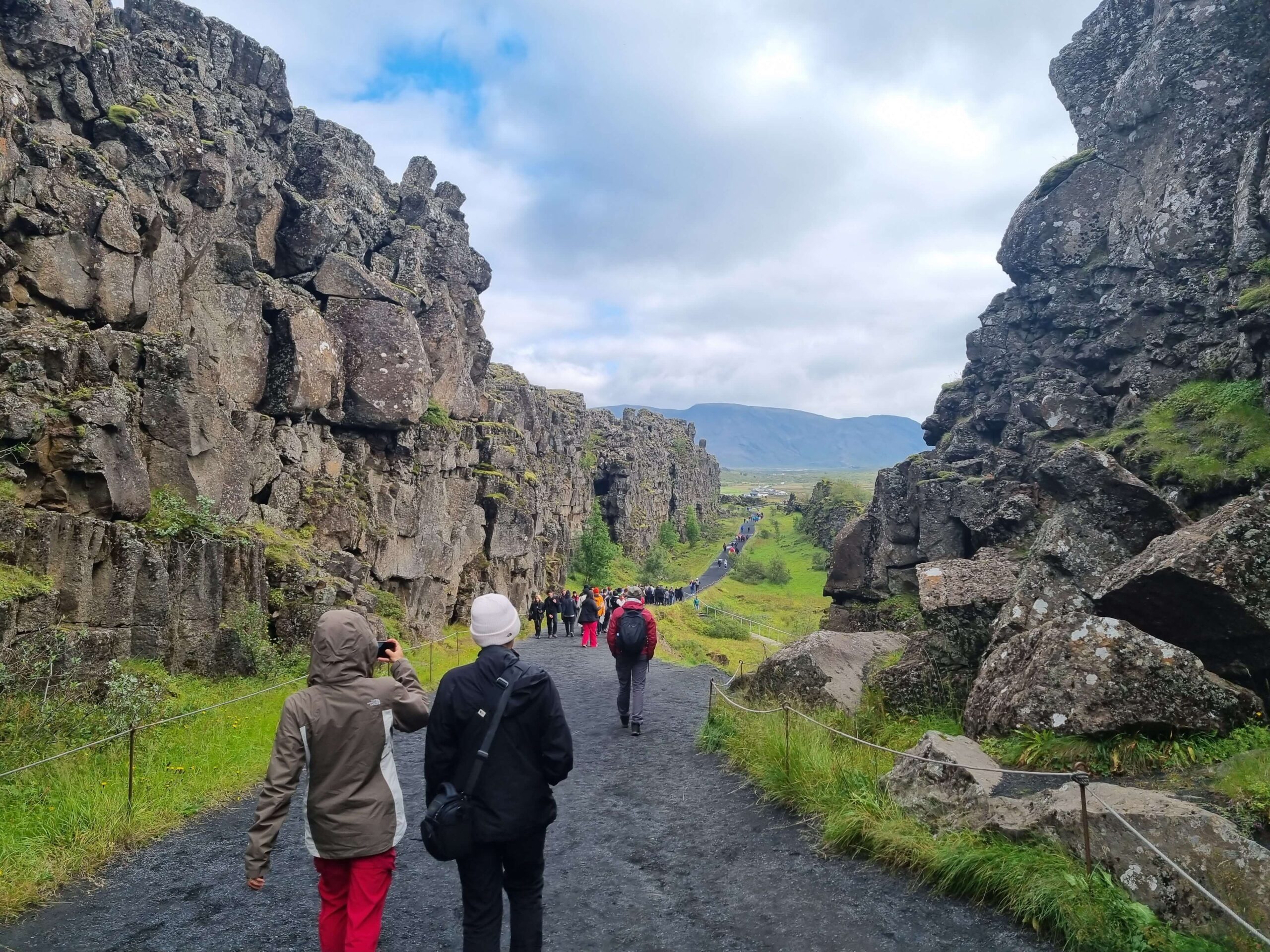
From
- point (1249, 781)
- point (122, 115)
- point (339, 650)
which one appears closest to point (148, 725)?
point (339, 650)

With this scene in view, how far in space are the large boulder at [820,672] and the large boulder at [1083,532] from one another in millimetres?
2895

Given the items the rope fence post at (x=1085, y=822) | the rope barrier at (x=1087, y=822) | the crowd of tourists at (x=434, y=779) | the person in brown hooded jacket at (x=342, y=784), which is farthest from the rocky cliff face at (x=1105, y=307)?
the person in brown hooded jacket at (x=342, y=784)

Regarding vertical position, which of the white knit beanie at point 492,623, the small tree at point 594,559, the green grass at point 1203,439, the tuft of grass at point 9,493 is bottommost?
the small tree at point 594,559

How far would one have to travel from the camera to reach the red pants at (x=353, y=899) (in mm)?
5348

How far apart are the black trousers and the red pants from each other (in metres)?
0.65

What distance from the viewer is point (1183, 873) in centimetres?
555

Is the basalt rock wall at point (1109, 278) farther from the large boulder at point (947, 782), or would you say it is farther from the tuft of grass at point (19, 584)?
the tuft of grass at point (19, 584)

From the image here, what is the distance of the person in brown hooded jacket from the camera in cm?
523

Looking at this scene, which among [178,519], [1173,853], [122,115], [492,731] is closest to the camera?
[492,731]

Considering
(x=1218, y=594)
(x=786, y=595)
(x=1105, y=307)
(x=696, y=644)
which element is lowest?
(x=786, y=595)

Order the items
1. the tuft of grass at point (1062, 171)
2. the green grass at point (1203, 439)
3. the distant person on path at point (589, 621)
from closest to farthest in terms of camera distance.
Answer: the green grass at point (1203, 439) → the distant person on path at point (589, 621) → the tuft of grass at point (1062, 171)

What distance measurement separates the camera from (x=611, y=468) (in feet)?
323

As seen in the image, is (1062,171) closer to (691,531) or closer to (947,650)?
(947,650)

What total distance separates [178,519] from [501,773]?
14166 millimetres
